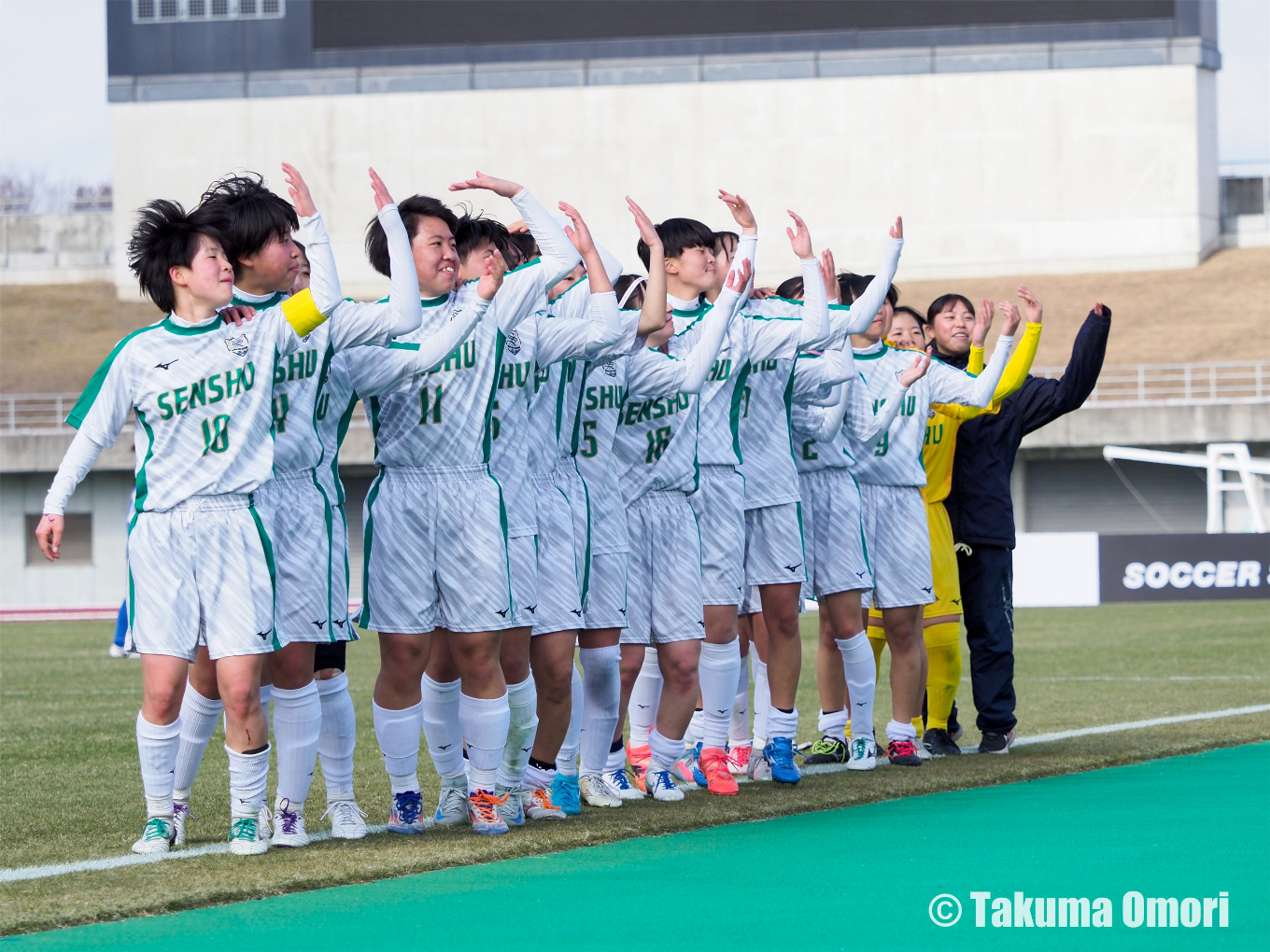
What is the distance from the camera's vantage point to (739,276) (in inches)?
285

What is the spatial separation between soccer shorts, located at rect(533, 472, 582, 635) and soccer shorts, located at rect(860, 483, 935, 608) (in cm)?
226

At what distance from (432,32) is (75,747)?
3555 centimetres

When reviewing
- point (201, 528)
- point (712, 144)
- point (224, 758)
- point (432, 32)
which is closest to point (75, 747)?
point (224, 758)

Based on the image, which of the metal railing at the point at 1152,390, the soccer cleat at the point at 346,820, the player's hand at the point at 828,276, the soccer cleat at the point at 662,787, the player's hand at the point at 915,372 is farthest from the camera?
the metal railing at the point at 1152,390

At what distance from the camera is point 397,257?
598 cm

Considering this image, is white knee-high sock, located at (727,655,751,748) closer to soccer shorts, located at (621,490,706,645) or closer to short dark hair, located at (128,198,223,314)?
soccer shorts, located at (621,490,706,645)

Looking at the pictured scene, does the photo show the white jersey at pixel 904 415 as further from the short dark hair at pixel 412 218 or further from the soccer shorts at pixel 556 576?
the short dark hair at pixel 412 218

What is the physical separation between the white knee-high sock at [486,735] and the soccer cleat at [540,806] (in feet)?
1.37

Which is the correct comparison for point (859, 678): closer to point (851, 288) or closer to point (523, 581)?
point (851, 288)

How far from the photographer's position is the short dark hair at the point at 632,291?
24.4 ft

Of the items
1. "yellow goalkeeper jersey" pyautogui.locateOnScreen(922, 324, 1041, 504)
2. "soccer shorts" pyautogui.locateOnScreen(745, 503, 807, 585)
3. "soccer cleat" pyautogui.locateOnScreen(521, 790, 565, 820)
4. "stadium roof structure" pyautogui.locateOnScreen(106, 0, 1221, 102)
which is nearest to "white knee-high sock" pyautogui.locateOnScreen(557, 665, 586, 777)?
"soccer cleat" pyautogui.locateOnScreen(521, 790, 565, 820)

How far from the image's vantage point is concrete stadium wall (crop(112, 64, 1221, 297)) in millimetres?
48000

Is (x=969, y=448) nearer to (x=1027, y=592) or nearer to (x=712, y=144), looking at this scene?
(x=1027, y=592)

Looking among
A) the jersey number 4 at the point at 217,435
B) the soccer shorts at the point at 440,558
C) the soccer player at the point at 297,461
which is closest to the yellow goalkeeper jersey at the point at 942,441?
the soccer shorts at the point at 440,558
